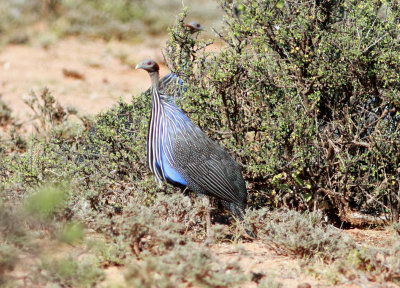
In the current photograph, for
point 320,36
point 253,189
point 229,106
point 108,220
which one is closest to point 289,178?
point 253,189

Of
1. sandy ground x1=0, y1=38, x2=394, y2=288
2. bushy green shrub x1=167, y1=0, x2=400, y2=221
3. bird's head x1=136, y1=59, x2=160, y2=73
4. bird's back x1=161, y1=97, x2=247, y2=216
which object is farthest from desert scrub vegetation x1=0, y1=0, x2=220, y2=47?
bird's back x1=161, y1=97, x2=247, y2=216

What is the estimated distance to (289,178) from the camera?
521 centimetres

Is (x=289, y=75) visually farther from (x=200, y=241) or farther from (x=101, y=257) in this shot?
(x=101, y=257)

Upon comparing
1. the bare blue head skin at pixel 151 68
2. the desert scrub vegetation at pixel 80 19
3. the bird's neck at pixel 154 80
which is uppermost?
the desert scrub vegetation at pixel 80 19

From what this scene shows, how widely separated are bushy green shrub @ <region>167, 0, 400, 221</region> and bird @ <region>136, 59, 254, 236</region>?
0.36 metres

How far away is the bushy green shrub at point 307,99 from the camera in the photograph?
4957 mm

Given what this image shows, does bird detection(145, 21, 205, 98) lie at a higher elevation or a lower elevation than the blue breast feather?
higher

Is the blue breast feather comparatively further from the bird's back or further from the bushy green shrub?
the bushy green shrub

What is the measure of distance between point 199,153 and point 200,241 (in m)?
0.70

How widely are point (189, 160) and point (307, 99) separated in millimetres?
1197

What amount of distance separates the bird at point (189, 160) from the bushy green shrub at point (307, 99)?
36 cm

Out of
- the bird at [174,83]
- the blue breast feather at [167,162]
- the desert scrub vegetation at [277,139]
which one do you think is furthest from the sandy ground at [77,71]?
the blue breast feather at [167,162]

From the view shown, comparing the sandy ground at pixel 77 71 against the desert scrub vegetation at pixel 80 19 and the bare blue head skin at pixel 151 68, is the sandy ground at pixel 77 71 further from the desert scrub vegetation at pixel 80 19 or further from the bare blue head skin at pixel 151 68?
the bare blue head skin at pixel 151 68

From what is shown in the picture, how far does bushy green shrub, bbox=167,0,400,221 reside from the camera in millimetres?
4957
